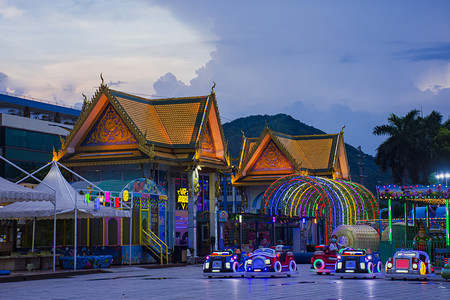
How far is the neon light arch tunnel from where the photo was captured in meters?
52.9

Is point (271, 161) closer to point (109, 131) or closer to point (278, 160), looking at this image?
point (278, 160)

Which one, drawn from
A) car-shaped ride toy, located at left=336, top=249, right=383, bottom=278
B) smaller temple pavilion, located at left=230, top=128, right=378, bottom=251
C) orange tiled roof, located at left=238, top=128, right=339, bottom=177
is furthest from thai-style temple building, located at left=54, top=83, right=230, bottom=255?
A: car-shaped ride toy, located at left=336, top=249, right=383, bottom=278

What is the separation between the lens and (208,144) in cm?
5550

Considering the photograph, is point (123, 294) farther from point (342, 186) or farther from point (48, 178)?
point (342, 186)

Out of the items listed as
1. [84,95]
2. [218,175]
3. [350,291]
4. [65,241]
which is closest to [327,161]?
[218,175]

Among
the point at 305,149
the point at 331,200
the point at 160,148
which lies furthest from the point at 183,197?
the point at 305,149

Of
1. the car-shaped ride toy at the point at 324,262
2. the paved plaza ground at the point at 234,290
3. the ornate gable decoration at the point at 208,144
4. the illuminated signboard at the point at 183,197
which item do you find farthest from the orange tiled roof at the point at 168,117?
the paved plaza ground at the point at 234,290

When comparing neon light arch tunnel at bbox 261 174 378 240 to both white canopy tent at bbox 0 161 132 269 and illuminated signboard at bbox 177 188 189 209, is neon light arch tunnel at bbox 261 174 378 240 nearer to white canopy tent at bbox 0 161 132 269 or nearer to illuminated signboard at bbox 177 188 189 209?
illuminated signboard at bbox 177 188 189 209

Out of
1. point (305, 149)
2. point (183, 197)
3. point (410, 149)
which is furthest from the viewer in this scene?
point (410, 149)

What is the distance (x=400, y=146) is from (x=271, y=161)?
27035 mm

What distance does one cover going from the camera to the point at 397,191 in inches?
1411

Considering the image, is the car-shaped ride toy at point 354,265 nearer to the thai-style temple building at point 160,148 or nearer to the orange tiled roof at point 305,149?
the thai-style temple building at point 160,148

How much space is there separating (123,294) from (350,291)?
6923 millimetres

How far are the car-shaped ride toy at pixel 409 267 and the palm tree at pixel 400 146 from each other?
64027 millimetres
